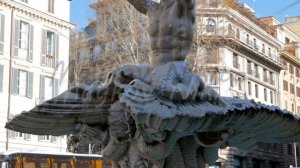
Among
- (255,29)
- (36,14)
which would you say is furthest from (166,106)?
Result: (255,29)

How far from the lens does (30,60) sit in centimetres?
3191

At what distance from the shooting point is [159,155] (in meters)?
5.31

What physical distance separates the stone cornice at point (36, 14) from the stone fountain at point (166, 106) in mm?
26358

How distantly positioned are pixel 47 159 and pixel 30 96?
14.4 meters

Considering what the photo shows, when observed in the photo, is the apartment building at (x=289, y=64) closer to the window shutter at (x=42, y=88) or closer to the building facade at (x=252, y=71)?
the building facade at (x=252, y=71)

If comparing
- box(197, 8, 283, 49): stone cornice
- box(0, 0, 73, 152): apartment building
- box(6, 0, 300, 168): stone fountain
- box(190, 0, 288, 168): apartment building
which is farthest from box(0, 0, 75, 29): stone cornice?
box(6, 0, 300, 168): stone fountain

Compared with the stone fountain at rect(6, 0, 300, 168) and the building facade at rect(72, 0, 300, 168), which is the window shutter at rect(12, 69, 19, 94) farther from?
the stone fountain at rect(6, 0, 300, 168)

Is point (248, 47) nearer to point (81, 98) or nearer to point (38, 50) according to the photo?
point (38, 50)

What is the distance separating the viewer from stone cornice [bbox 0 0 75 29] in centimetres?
3115

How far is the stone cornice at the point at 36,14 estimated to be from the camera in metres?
31.1

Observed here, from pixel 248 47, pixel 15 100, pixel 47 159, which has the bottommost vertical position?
pixel 47 159

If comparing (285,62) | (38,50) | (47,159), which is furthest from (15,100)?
(285,62)

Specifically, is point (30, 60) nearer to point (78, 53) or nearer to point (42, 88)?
point (42, 88)

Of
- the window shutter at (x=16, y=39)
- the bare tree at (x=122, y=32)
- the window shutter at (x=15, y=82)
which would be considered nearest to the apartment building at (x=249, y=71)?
the window shutter at (x=16, y=39)
